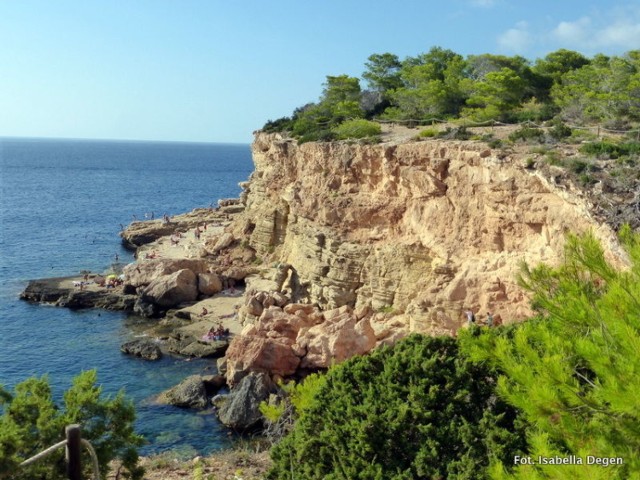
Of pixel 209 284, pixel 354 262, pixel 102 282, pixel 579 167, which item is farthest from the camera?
pixel 102 282

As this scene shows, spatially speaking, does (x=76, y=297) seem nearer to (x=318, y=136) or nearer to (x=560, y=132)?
(x=318, y=136)

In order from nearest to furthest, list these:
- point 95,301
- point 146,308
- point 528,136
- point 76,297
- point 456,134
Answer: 1. point 528,136
2. point 456,134
3. point 146,308
4. point 76,297
5. point 95,301

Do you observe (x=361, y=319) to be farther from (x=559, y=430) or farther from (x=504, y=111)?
(x=559, y=430)

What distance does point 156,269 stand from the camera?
40969 mm

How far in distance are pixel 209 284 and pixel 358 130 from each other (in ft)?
45.7

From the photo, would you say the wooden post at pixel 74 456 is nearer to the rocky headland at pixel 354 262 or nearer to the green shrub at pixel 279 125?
the rocky headland at pixel 354 262

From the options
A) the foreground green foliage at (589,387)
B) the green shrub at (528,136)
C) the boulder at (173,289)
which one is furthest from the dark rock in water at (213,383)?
the foreground green foliage at (589,387)

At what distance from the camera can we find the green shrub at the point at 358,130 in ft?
115

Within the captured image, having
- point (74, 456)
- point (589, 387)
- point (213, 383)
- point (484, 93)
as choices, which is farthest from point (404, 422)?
point (484, 93)

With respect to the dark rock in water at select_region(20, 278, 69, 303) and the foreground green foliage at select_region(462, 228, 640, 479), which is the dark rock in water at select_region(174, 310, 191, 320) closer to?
the dark rock in water at select_region(20, 278, 69, 303)

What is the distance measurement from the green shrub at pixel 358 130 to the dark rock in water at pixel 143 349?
53.0 feet

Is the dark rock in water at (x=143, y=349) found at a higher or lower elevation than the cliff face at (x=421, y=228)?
lower

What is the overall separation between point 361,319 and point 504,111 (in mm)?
15558

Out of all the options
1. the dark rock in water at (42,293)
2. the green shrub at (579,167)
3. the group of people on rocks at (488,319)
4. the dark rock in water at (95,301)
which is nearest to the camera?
the green shrub at (579,167)
